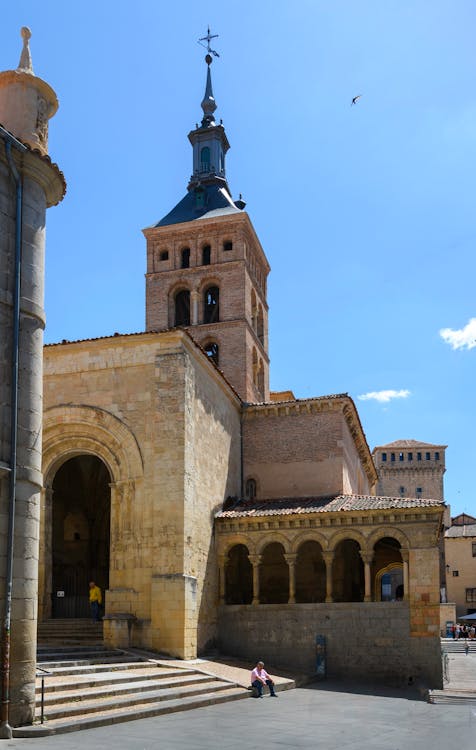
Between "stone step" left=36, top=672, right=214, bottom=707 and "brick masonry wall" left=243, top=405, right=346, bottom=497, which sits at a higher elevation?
"brick masonry wall" left=243, top=405, right=346, bottom=497

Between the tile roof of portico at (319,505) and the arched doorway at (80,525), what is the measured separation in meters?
5.64

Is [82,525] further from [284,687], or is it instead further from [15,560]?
[15,560]

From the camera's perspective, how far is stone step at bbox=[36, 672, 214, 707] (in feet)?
45.5

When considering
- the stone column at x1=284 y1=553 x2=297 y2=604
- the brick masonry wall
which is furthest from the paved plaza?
the brick masonry wall

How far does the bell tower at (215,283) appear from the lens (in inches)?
1433

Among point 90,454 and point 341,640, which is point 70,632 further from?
point 341,640

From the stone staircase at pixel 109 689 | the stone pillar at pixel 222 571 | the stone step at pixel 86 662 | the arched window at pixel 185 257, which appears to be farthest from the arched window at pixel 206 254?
the stone step at pixel 86 662

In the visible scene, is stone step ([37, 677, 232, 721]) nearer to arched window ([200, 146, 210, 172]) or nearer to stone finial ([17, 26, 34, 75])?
stone finial ([17, 26, 34, 75])

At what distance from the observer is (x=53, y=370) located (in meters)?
24.3

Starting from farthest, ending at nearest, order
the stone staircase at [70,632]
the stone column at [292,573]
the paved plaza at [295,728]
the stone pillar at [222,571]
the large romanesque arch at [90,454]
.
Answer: the stone pillar at [222,571] < the stone column at [292,573] < the large romanesque arch at [90,454] < the stone staircase at [70,632] < the paved plaza at [295,728]

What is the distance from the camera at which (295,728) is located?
12.9m

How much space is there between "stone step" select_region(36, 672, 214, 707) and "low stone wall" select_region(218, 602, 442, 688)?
17.7ft

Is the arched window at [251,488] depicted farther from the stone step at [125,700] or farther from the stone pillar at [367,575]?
the stone step at [125,700]

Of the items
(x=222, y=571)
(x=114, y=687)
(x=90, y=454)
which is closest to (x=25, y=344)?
(x=114, y=687)
